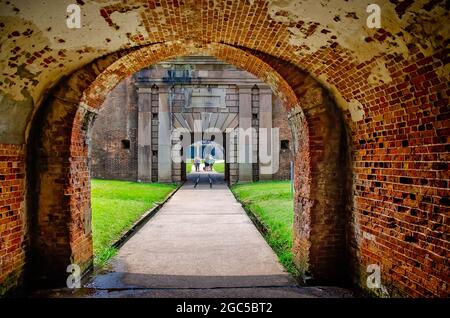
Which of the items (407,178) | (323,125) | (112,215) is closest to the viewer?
(407,178)

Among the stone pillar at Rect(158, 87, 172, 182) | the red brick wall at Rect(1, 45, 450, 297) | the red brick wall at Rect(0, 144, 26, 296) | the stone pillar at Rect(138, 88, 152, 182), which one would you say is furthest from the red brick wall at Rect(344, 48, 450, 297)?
the stone pillar at Rect(138, 88, 152, 182)

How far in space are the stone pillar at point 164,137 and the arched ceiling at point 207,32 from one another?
14.2 m

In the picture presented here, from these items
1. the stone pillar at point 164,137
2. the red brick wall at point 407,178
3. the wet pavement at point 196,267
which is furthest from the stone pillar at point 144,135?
the red brick wall at point 407,178

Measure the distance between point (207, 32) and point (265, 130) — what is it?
15177 mm

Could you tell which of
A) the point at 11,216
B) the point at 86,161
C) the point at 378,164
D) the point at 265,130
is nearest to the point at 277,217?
the point at 378,164

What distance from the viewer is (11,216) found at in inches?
158

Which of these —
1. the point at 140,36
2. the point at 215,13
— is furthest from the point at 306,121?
the point at 140,36

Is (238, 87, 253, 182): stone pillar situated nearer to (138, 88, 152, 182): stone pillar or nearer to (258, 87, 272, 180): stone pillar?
(258, 87, 272, 180): stone pillar

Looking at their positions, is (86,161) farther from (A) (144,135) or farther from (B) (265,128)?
(B) (265,128)

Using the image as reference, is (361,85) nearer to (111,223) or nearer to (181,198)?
(111,223)

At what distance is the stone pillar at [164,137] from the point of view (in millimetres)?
18453

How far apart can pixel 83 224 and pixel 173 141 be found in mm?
13817

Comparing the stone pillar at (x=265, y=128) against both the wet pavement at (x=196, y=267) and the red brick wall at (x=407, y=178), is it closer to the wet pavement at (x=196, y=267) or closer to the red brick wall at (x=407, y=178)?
the wet pavement at (x=196, y=267)
